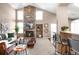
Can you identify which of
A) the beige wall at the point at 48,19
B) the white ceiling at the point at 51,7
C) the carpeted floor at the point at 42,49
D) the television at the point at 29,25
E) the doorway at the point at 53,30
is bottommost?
the carpeted floor at the point at 42,49

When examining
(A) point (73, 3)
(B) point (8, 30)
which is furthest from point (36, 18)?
(A) point (73, 3)

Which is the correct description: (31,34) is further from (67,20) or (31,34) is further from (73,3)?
(73,3)

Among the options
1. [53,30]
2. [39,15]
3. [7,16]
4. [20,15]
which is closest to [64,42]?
[53,30]

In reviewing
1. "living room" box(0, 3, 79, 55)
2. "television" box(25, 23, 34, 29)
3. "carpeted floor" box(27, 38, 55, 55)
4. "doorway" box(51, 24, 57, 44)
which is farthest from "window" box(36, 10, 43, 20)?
"carpeted floor" box(27, 38, 55, 55)

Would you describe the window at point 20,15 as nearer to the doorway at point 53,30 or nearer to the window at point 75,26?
the doorway at point 53,30

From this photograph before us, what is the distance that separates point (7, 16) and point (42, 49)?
0.92 metres

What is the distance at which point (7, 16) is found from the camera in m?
2.83

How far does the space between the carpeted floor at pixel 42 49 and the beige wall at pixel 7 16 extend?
556 millimetres

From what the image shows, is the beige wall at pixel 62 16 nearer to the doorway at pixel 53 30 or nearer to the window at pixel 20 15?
the doorway at pixel 53 30

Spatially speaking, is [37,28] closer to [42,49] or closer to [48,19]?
[48,19]

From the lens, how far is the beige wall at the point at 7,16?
2.81 m

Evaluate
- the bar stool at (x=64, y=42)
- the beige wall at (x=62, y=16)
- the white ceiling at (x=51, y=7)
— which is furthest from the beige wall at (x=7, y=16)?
the bar stool at (x=64, y=42)

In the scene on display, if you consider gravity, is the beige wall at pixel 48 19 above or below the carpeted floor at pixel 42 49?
above

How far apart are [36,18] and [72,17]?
69 centimetres
